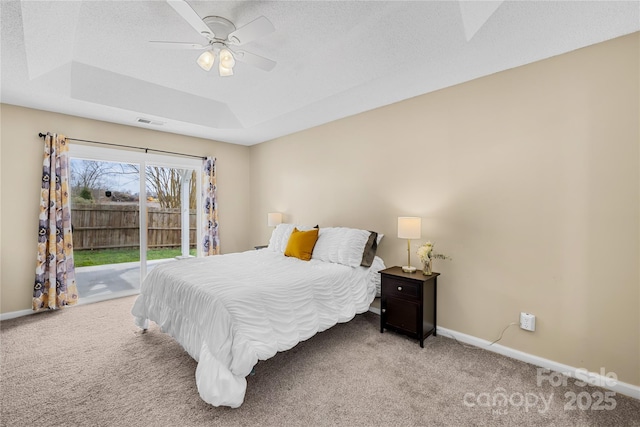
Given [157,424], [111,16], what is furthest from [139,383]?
[111,16]

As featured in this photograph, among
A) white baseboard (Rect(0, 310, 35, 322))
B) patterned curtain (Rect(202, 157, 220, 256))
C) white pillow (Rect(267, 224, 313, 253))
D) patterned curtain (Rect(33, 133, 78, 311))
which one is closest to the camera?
white baseboard (Rect(0, 310, 35, 322))

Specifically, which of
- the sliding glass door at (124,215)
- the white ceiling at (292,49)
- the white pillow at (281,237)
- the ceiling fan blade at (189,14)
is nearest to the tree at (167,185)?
the sliding glass door at (124,215)

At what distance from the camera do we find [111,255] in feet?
13.6

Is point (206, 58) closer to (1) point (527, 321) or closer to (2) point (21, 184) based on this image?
A: (2) point (21, 184)

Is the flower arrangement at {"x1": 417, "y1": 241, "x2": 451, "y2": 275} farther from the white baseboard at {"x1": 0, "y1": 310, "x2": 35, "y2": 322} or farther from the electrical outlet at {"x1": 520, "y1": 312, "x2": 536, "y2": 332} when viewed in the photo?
the white baseboard at {"x1": 0, "y1": 310, "x2": 35, "y2": 322}

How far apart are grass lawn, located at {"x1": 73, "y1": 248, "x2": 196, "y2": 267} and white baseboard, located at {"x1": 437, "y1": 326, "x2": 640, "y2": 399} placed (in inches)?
169

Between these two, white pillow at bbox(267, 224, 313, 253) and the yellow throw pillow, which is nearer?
the yellow throw pillow

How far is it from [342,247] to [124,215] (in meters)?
3.43

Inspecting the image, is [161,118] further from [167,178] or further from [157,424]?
[157,424]

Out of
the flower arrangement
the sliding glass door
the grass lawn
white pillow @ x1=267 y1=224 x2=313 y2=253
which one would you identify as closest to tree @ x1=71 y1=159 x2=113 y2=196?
the sliding glass door

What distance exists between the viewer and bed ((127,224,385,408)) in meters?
1.79

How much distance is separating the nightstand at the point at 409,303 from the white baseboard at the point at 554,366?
30 cm

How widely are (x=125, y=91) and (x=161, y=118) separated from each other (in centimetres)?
51

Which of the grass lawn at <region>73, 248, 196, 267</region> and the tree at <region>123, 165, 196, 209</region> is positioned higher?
the tree at <region>123, 165, 196, 209</region>
